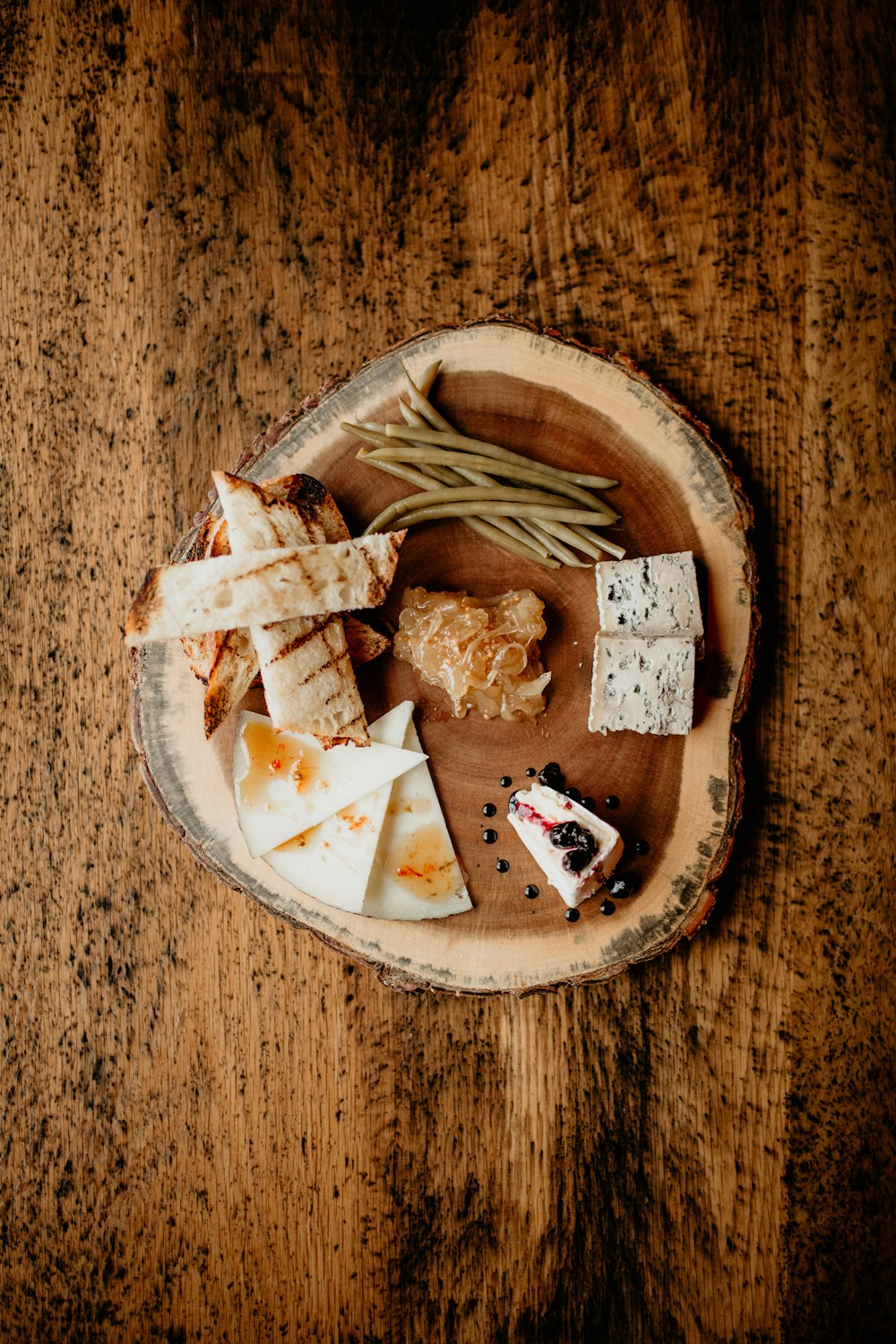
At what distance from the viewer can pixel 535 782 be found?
2.71m

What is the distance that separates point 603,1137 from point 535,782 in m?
1.47

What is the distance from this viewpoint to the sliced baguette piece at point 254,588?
8.27 ft

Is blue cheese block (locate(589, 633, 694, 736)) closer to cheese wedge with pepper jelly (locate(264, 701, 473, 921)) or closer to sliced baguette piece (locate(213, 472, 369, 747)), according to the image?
cheese wedge with pepper jelly (locate(264, 701, 473, 921))

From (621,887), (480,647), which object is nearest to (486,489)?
(480,647)

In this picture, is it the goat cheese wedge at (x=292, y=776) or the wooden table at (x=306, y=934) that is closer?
the goat cheese wedge at (x=292, y=776)

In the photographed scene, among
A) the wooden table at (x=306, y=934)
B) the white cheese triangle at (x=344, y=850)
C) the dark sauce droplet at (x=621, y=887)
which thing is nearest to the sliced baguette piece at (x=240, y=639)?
the white cheese triangle at (x=344, y=850)

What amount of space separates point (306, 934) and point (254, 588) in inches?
56.5

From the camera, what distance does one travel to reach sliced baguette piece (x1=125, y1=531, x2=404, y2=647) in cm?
252

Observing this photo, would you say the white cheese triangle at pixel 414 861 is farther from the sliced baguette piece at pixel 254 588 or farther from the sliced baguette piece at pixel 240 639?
the sliced baguette piece at pixel 254 588

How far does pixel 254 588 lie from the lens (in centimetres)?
254

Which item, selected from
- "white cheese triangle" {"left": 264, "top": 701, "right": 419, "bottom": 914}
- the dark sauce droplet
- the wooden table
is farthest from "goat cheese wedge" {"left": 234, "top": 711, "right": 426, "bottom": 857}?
the dark sauce droplet

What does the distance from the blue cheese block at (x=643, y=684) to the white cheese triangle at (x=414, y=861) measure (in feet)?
2.14

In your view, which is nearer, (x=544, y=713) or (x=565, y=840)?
(x=565, y=840)

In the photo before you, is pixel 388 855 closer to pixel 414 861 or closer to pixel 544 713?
pixel 414 861
